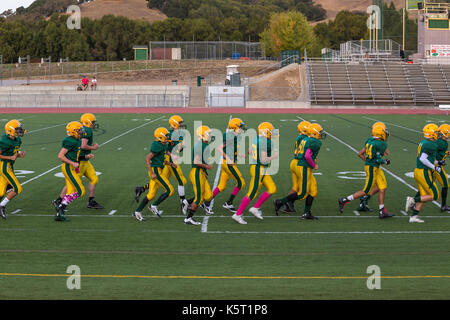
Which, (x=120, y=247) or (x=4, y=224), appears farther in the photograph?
(x=4, y=224)

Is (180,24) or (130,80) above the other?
(180,24)

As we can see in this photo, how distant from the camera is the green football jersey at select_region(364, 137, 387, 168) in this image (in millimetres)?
12977

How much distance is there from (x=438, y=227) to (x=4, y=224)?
778 cm

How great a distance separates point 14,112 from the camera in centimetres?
4541

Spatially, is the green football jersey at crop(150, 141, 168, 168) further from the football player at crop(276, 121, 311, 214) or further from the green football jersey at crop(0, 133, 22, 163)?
the green football jersey at crop(0, 133, 22, 163)

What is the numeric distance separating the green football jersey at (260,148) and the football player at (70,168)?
3314 millimetres

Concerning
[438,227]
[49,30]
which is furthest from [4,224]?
[49,30]

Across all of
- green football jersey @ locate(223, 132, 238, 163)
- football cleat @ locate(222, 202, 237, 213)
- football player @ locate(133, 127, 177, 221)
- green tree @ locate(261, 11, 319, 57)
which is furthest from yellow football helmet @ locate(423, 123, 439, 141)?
green tree @ locate(261, 11, 319, 57)

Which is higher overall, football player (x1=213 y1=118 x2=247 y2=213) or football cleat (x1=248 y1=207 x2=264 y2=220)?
football player (x1=213 y1=118 x2=247 y2=213)

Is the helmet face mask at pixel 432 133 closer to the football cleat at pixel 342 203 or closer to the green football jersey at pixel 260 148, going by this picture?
the football cleat at pixel 342 203

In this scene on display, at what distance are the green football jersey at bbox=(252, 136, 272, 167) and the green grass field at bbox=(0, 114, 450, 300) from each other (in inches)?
47.9

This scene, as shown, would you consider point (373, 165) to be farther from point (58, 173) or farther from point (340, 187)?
point (58, 173)

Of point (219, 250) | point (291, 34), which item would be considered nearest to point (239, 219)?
point (219, 250)

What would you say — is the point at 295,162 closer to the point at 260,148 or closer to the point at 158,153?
the point at 260,148
